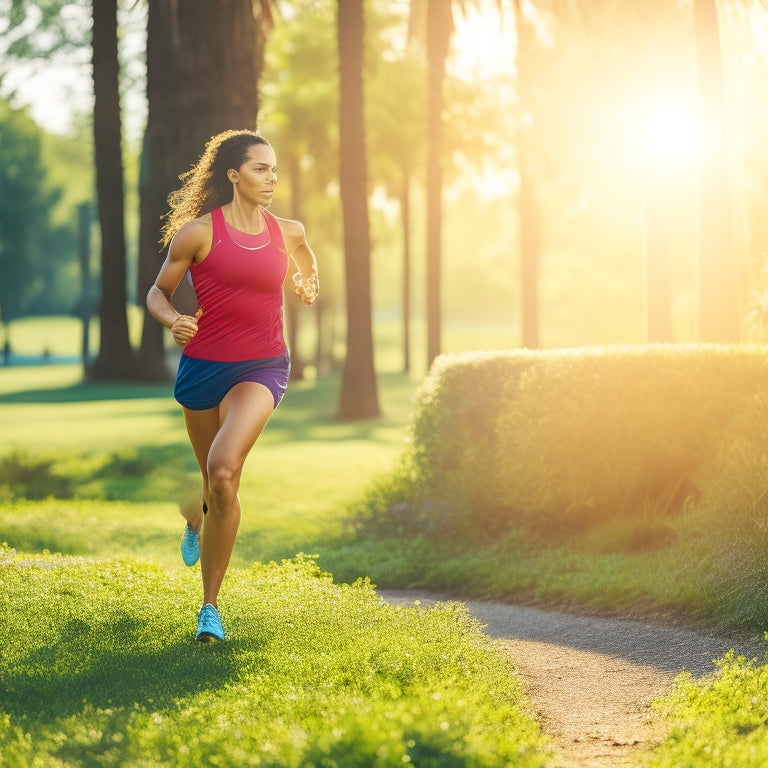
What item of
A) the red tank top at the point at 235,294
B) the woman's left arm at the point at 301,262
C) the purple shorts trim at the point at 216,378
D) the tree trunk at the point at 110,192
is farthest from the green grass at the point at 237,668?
the tree trunk at the point at 110,192

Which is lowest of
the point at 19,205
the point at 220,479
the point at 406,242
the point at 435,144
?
the point at 220,479

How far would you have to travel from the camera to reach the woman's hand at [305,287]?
6.30 meters

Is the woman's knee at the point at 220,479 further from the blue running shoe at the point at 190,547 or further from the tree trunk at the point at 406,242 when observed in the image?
the tree trunk at the point at 406,242

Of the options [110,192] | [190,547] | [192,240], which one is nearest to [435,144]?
[110,192]

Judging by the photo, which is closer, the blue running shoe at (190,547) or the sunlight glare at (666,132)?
the blue running shoe at (190,547)

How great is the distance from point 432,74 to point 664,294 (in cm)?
847

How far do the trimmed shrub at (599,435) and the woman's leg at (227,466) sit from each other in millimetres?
3812

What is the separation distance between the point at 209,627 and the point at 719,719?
2.42 m

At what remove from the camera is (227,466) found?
5.49 m

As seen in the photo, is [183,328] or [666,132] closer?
[183,328]

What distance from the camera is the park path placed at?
16.1ft

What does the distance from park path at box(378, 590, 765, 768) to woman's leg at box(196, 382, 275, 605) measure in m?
1.66

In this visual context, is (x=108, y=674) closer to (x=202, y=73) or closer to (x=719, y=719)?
(x=719, y=719)

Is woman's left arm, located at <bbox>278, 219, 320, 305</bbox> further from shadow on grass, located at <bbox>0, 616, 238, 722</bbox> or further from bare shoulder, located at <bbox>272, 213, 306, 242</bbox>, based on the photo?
shadow on grass, located at <bbox>0, 616, 238, 722</bbox>
